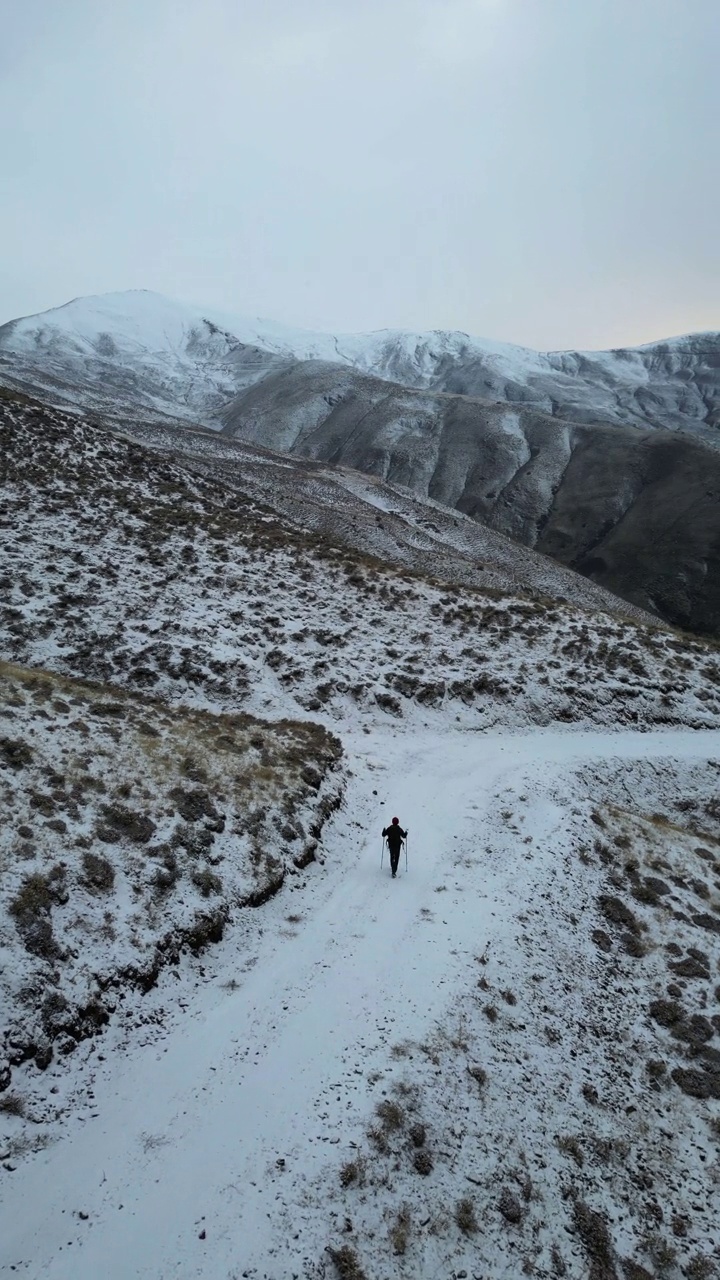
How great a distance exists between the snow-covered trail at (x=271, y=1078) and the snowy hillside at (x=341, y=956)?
0.05m

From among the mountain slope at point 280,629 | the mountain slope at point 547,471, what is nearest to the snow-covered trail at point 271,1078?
the mountain slope at point 280,629

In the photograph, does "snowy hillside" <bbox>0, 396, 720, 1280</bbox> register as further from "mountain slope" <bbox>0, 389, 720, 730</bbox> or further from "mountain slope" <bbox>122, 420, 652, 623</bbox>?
"mountain slope" <bbox>122, 420, 652, 623</bbox>

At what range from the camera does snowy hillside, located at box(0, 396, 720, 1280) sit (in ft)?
27.1

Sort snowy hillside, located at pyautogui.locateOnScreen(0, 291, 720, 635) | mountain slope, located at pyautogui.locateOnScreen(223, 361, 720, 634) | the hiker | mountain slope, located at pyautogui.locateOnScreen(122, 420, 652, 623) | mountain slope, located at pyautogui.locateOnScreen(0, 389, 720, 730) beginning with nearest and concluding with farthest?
the hiker < mountain slope, located at pyautogui.locateOnScreen(0, 389, 720, 730) < mountain slope, located at pyautogui.locateOnScreen(122, 420, 652, 623) < mountain slope, located at pyautogui.locateOnScreen(223, 361, 720, 634) < snowy hillside, located at pyautogui.locateOnScreen(0, 291, 720, 635)

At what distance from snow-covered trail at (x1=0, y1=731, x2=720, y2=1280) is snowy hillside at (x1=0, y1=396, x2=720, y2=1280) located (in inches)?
1.9

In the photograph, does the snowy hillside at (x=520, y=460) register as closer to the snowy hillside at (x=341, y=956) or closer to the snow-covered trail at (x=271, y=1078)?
the snowy hillside at (x=341, y=956)

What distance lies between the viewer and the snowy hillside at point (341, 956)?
27.1ft

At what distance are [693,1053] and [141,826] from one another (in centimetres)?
1187

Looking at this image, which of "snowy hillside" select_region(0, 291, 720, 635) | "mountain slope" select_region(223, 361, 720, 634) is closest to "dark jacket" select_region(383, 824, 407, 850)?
"snowy hillside" select_region(0, 291, 720, 635)

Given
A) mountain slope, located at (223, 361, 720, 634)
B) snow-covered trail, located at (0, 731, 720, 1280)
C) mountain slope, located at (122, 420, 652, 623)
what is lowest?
snow-covered trail, located at (0, 731, 720, 1280)

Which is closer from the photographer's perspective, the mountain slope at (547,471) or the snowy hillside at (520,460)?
the mountain slope at (547,471)

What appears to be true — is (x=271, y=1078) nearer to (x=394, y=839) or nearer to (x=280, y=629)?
(x=394, y=839)

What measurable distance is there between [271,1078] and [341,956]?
294 centimetres

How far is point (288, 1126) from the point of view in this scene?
909 cm
